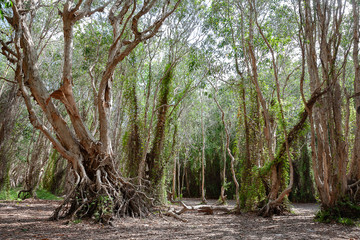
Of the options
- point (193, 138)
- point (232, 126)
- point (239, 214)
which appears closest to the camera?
point (239, 214)

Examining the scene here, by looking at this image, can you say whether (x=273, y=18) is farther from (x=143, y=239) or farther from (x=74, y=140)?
(x=143, y=239)

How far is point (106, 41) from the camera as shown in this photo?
10.9 meters

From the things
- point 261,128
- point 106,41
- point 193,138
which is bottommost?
point 261,128

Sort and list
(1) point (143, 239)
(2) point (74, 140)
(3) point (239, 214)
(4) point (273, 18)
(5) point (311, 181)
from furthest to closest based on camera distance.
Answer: (5) point (311, 181), (4) point (273, 18), (3) point (239, 214), (2) point (74, 140), (1) point (143, 239)

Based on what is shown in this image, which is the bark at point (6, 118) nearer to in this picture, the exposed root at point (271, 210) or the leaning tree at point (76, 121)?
the leaning tree at point (76, 121)

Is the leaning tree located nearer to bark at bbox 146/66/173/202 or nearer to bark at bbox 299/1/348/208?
bark at bbox 146/66/173/202

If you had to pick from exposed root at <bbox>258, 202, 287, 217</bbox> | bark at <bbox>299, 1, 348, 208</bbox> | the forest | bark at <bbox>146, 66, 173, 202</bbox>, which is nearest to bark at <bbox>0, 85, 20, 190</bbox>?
the forest

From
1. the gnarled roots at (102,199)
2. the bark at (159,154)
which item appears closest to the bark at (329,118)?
the gnarled roots at (102,199)

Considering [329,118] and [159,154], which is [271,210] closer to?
[329,118]

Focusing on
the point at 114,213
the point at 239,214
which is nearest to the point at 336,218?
the point at 239,214

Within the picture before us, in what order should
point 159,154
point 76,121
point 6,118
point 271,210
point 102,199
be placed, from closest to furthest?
1. point 102,199
2. point 76,121
3. point 271,210
4. point 6,118
5. point 159,154

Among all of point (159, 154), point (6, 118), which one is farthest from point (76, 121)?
point (6, 118)

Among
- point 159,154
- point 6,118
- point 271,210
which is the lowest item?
point 271,210

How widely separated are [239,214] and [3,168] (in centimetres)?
869
